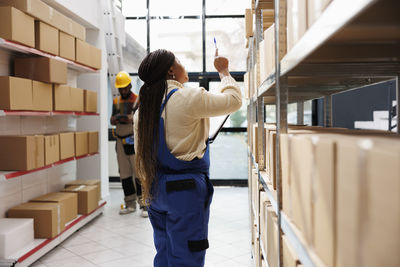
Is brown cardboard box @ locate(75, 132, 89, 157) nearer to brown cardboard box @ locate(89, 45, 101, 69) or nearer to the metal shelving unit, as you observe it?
brown cardboard box @ locate(89, 45, 101, 69)

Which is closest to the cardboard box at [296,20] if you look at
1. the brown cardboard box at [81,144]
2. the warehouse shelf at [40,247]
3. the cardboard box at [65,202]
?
the warehouse shelf at [40,247]

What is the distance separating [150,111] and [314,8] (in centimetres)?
120

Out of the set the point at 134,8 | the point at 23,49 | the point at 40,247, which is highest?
the point at 134,8

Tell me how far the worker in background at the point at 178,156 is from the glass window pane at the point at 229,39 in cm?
524

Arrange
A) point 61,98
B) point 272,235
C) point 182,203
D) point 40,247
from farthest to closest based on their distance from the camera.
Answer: point 61,98 → point 40,247 → point 182,203 → point 272,235

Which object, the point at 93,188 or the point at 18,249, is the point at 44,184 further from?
the point at 18,249

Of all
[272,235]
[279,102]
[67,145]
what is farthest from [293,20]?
[67,145]

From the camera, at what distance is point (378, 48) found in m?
1.04

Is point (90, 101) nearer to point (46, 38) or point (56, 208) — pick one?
point (46, 38)

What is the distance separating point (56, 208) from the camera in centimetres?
366

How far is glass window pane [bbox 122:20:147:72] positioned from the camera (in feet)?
23.2

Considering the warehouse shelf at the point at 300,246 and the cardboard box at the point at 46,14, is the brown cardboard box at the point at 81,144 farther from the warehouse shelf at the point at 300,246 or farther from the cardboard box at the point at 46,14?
the warehouse shelf at the point at 300,246

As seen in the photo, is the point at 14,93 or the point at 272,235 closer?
the point at 272,235

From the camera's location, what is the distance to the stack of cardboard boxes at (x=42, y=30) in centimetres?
312
